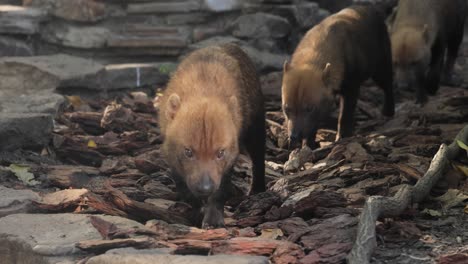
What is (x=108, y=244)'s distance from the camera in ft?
16.6

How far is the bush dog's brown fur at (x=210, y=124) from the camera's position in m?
5.94

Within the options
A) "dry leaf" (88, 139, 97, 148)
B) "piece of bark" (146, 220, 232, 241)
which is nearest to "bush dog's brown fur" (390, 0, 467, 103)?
"dry leaf" (88, 139, 97, 148)

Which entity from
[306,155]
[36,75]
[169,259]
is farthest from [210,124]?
[36,75]

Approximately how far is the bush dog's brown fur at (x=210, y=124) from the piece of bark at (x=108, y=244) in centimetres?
77

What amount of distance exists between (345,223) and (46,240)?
1888 mm

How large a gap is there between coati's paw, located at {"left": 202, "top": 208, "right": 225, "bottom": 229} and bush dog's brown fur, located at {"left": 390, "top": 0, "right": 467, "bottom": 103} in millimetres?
5250

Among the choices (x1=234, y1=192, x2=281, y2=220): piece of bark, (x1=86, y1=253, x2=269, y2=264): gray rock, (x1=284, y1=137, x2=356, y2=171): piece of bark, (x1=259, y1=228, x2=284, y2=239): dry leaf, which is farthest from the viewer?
(x1=284, y1=137, x2=356, y2=171): piece of bark

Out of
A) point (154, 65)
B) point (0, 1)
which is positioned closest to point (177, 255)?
point (154, 65)

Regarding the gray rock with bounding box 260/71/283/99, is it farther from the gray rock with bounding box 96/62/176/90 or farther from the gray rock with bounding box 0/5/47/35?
the gray rock with bounding box 0/5/47/35

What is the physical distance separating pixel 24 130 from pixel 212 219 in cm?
237

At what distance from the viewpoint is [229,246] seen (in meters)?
5.11

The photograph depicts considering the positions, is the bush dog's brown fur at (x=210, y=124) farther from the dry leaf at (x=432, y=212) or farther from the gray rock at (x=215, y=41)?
the gray rock at (x=215, y=41)

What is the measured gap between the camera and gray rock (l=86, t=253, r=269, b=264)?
4.71 meters

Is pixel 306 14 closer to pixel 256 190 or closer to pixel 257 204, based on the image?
pixel 256 190
